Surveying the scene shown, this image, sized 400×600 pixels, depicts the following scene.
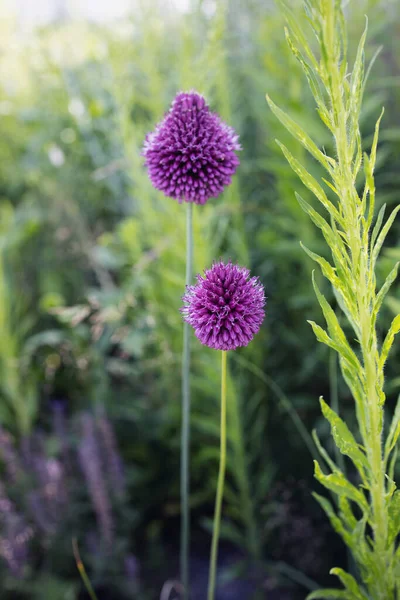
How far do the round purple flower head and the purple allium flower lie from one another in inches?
8.3

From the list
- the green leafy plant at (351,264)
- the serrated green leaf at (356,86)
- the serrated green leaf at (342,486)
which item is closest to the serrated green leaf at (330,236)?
the green leafy plant at (351,264)

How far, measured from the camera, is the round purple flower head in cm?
98

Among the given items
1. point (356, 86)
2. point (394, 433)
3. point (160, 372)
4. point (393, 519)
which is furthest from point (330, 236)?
point (160, 372)

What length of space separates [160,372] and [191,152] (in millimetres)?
1135

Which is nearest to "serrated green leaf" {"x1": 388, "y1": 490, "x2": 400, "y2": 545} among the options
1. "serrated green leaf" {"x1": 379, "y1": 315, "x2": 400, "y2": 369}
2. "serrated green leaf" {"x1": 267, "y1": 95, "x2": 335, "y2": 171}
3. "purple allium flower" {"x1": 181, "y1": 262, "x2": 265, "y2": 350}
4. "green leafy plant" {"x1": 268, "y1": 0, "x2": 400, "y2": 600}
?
"green leafy plant" {"x1": 268, "y1": 0, "x2": 400, "y2": 600}

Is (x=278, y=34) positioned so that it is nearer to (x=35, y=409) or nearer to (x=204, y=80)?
(x=204, y=80)

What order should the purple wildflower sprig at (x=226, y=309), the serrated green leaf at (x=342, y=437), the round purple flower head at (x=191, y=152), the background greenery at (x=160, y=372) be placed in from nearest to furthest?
the serrated green leaf at (x=342, y=437)
the purple wildflower sprig at (x=226, y=309)
the round purple flower head at (x=191, y=152)
the background greenery at (x=160, y=372)

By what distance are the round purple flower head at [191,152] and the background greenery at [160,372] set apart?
459 millimetres

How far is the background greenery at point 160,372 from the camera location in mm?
1571

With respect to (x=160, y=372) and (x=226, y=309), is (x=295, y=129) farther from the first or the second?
(x=160, y=372)

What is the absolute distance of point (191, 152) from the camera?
0.98 m

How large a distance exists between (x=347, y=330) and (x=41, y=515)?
1083 millimetres

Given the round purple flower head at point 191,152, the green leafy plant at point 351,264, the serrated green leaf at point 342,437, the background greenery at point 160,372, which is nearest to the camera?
the green leafy plant at point 351,264

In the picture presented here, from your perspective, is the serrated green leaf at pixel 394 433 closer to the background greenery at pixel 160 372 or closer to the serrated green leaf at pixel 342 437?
the serrated green leaf at pixel 342 437
